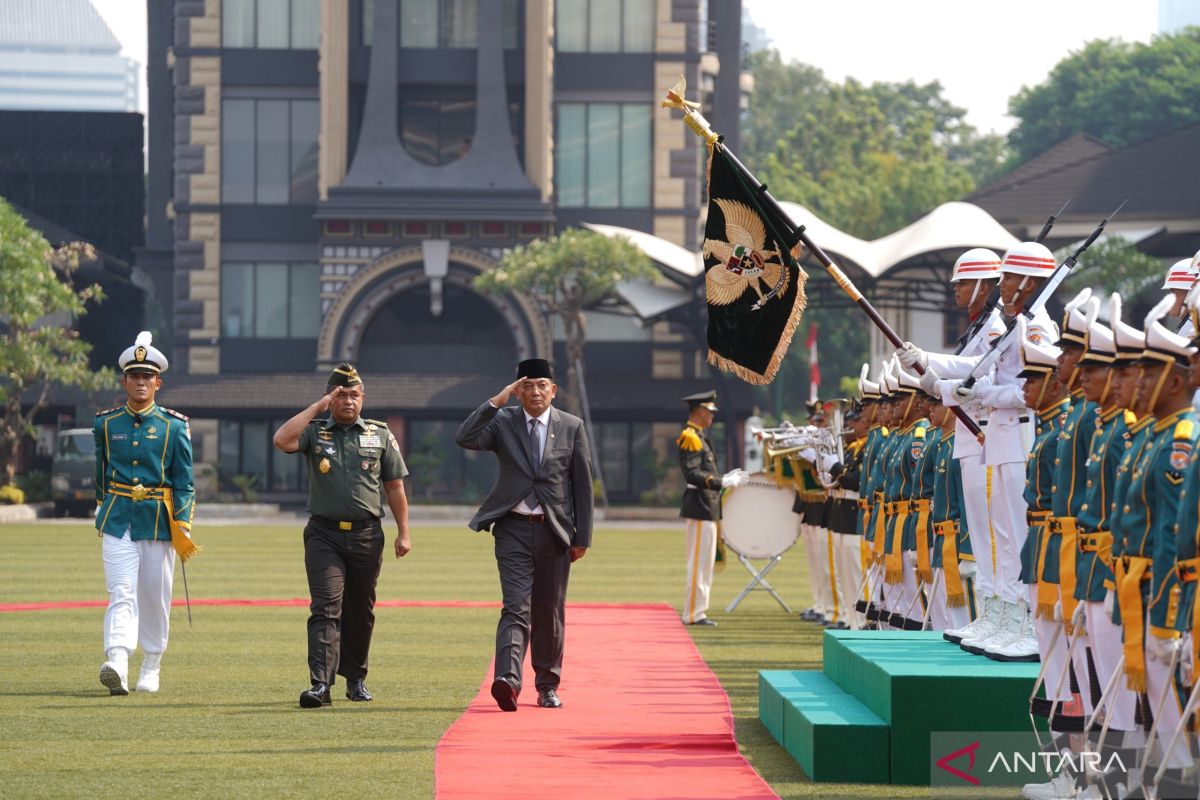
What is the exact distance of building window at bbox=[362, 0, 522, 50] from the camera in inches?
2335

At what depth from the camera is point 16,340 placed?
50.4 meters

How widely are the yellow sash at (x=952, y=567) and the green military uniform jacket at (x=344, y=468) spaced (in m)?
3.79

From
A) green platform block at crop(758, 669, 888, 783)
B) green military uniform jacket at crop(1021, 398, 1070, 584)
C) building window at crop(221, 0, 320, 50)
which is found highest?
building window at crop(221, 0, 320, 50)

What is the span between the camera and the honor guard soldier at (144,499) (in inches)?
580

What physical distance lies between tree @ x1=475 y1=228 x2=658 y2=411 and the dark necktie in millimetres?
37911

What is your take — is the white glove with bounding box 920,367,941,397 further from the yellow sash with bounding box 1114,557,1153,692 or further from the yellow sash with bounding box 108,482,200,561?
the yellow sash with bounding box 108,482,200,561

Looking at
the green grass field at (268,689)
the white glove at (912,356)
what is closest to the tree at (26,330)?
the green grass field at (268,689)

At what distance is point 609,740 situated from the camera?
12195 millimetres

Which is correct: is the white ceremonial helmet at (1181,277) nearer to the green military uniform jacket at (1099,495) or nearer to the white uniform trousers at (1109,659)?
the green military uniform jacket at (1099,495)

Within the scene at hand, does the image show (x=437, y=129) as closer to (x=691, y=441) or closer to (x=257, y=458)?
(x=257, y=458)

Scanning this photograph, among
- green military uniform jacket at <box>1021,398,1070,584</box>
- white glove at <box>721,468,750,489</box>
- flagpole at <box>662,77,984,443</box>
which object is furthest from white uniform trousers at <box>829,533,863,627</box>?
green military uniform jacket at <box>1021,398,1070,584</box>

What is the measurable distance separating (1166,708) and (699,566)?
41.0ft

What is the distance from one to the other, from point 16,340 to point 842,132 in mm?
52463

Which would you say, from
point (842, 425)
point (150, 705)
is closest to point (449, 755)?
point (150, 705)
